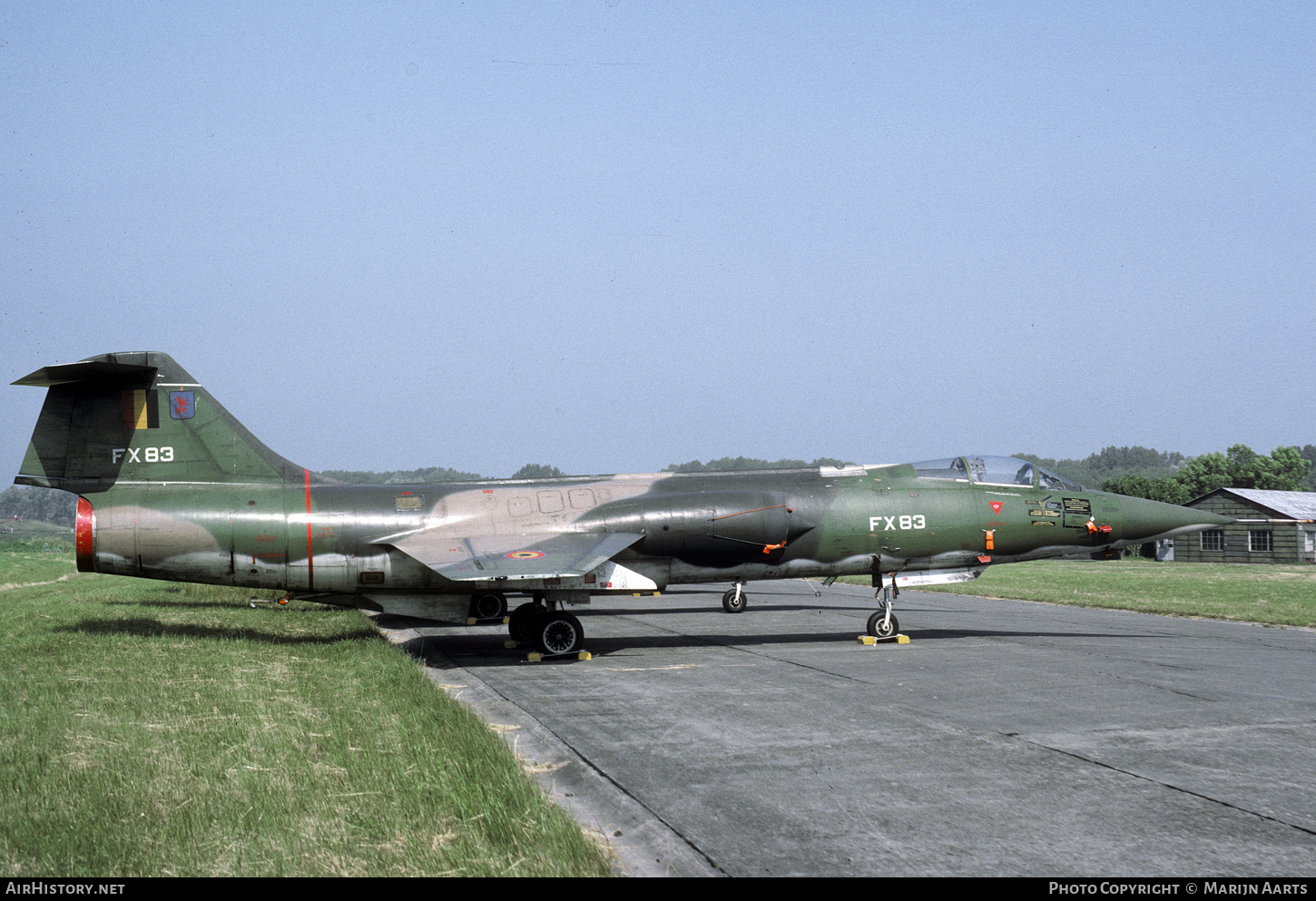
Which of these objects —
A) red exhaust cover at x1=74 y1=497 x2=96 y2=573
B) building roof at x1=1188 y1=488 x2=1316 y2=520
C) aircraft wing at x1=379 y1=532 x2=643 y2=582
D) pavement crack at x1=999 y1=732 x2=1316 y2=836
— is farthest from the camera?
building roof at x1=1188 y1=488 x2=1316 y2=520

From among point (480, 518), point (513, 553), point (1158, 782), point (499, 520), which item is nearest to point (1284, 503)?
point (499, 520)

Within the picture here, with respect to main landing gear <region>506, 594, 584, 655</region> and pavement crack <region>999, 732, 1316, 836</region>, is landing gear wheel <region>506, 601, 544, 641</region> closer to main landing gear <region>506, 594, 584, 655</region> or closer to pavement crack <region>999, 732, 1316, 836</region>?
main landing gear <region>506, 594, 584, 655</region>

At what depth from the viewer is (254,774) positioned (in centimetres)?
699

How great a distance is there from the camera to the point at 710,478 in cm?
1642

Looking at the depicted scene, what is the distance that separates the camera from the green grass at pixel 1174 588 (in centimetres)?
2311

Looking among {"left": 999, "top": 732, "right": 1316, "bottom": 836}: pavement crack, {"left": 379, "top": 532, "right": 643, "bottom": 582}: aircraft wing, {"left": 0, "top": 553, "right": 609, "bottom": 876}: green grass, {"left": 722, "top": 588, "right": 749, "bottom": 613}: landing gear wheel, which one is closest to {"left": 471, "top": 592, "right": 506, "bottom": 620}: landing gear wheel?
{"left": 722, "top": 588, "right": 749, "bottom": 613}: landing gear wheel

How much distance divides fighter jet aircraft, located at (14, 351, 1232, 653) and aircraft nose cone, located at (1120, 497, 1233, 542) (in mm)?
37

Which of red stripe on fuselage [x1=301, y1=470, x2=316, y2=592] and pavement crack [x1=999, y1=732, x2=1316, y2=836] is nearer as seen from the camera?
pavement crack [x1=999, y1=732, x2=1316, y2=836]

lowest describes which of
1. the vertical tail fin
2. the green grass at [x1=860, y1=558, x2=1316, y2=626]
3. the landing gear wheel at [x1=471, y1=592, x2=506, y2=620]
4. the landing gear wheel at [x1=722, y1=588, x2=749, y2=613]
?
the green grass at [x1=860, y1=558, x2=1316, y2=626]

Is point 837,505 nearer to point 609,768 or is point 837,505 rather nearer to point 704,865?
point 609,768

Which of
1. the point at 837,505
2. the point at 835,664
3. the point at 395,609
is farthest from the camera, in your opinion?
the point at 837,505

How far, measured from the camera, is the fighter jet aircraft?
1420 centimetres

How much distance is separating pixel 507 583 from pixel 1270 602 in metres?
22.6
